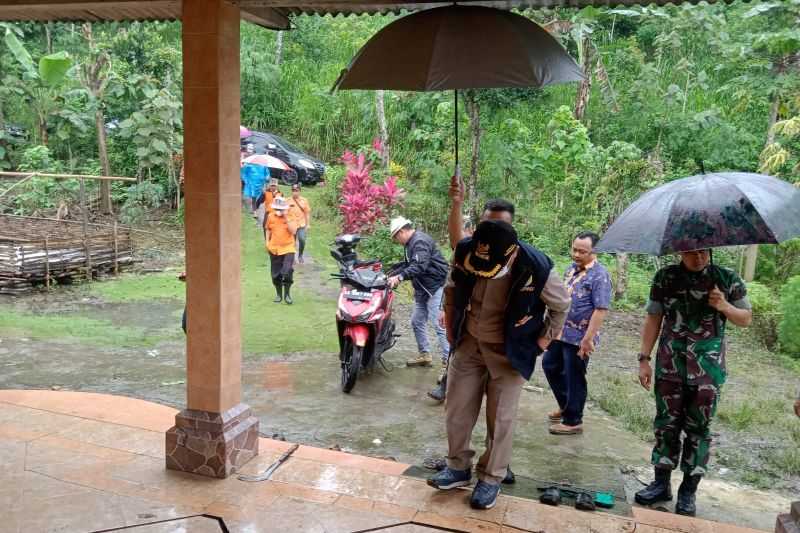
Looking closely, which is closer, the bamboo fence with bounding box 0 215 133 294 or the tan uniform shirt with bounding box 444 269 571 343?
the tan uniform shirt with bounding box 444 269 571 343

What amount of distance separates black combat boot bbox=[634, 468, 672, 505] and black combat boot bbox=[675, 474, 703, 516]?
0.37ft

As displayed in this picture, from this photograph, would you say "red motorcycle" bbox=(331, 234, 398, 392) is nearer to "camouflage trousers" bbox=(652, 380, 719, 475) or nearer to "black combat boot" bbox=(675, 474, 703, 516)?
"camouflage trousers" bbox=(652, 380, 719, 475)

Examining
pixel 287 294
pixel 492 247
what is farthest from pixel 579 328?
pixel 287 294

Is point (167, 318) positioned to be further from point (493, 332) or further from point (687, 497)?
point (687, 497)

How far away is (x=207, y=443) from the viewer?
385 cm

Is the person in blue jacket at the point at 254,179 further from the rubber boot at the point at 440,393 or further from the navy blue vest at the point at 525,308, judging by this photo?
the navy blue vest at the point at 525,308

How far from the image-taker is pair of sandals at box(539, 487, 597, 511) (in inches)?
143

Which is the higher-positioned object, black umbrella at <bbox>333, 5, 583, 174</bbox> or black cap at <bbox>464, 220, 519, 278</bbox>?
black umbrella at <bbox>333, 5, 583, 174</bbox>

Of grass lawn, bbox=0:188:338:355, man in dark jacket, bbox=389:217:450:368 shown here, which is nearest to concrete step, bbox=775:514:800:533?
man in dark jacket, bbox=389:217:450:368

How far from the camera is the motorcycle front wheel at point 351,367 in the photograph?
590 cm

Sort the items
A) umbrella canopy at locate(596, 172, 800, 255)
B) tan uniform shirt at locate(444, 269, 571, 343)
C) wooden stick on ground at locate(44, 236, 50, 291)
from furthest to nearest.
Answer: wooden stick on ground at locate(44, 236, 50, 291), tan uniform shirt at locate(444, 269, 571, 343), umbrella canopy at locate(596, 172, 800, 255)

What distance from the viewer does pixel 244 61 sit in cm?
1622

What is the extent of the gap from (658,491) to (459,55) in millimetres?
2649

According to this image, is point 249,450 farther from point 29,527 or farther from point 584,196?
point 584,196
